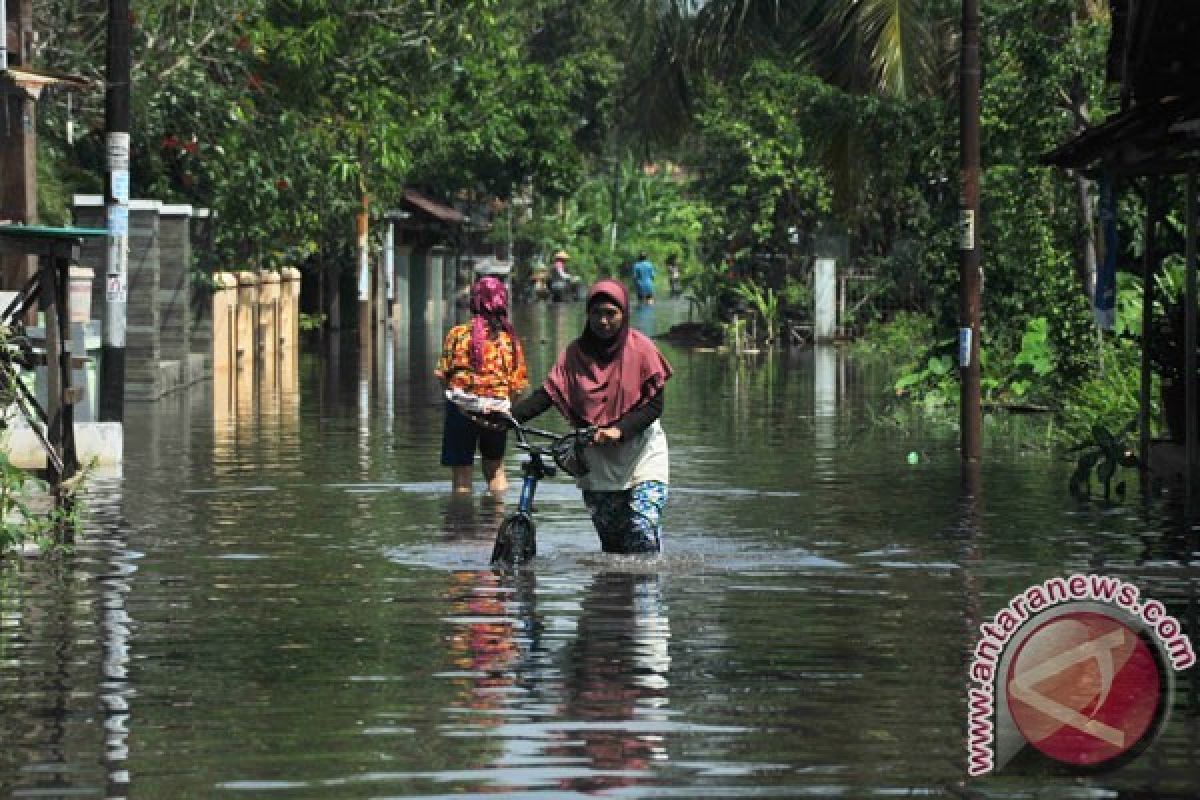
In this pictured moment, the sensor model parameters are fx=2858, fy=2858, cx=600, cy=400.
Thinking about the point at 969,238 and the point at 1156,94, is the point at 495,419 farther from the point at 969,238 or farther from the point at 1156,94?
the point at 969,238

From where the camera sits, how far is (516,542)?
15484 mm

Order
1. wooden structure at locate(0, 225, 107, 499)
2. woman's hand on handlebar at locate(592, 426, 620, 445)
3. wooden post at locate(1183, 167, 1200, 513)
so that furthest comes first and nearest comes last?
wooden post at locate(1183, 167, 1200, 513) < wooden structure at locate(0, 225, 107, 499) < woman's hand on handlebar at locate(592, 426, 620, 445)

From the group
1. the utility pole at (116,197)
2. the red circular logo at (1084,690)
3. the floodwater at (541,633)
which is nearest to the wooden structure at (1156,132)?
the floodwater at (541,633)

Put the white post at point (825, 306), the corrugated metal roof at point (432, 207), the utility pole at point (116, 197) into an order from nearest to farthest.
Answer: the utility pole at point (116, 197)
the white post at point (825, 306)
the corrugated metal roof at point (432, 207)

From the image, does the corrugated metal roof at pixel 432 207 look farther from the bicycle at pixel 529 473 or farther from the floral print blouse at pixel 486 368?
the bicycle at pixel 529 473

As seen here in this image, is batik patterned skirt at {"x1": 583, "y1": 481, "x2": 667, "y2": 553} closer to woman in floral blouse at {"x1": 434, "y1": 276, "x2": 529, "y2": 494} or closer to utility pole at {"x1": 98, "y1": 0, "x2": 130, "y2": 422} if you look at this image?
woman in floral blouse at {"x1": 434, "y1": 276, "x2": 529, "y2": 494}

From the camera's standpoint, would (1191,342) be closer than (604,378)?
No

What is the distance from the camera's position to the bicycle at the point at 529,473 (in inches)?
599

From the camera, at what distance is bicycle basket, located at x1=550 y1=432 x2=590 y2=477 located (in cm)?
1522

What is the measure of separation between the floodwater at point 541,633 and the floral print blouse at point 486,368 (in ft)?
2.94

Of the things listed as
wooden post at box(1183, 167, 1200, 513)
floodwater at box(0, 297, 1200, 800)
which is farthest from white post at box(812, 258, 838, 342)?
wooden post at box(1183, 167, 1200, 513)

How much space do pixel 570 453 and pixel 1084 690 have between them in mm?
5117

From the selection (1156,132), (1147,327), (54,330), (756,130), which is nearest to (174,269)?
(54,330)

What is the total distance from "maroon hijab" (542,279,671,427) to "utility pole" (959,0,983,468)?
345 inches
